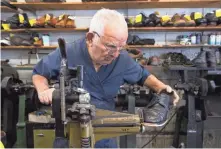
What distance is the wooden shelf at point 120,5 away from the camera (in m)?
2.97

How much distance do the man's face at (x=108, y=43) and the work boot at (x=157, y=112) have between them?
0.31m

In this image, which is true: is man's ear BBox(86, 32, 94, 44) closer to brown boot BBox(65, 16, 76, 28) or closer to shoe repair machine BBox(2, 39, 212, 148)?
shoe repair machine BBox(2, 39, 212, 148)

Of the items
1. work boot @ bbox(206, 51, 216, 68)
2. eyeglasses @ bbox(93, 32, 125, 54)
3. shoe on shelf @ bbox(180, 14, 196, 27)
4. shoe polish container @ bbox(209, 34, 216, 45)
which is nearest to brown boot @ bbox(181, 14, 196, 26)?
shoe on shelf @ bbox(180, 14, 196, 27)

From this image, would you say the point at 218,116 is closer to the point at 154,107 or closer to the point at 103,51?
the point at 154,107

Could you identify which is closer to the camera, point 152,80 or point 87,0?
point 152,80

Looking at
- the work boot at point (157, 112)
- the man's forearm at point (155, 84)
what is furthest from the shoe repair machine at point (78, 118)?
the man's forearm at point (155, 84)

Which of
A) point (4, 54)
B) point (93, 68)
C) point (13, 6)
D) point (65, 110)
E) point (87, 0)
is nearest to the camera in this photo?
point (65, 110)

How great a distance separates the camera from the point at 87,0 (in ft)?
9.77

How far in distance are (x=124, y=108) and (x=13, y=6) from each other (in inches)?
83.5

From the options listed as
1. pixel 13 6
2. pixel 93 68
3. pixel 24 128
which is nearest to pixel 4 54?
pixel 13 6

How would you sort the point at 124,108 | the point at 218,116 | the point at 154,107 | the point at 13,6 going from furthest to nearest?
the point at 13,6
the point at 218,116
the point at 124,108
the point at 154,107

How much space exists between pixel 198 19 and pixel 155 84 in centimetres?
193

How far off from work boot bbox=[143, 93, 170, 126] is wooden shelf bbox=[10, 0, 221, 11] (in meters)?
2.04

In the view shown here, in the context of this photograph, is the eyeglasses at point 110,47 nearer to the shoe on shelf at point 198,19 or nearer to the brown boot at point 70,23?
the brown boot at point 70,23
